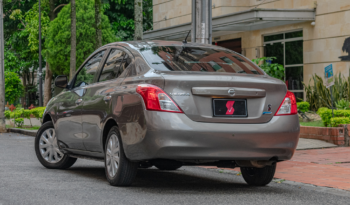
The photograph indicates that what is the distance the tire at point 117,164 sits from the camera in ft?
19.9

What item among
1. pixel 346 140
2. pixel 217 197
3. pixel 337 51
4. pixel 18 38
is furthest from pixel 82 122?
pixel 18 38

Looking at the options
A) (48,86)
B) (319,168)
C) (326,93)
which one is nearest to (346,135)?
(319,168)

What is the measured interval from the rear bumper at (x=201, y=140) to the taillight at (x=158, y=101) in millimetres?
53

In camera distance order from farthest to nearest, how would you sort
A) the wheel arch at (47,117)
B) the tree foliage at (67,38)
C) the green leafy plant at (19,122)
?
the tree foliage at (67,38) < the green leafy plant at (19,122) < the wheel arch at (47,117)

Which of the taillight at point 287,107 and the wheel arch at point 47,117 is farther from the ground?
the taillight at point 287,107

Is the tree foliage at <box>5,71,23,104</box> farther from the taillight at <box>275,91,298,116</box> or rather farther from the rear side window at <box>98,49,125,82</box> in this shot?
the taillight at <box>275,91,298,116</box>

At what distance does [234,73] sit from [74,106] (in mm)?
2352

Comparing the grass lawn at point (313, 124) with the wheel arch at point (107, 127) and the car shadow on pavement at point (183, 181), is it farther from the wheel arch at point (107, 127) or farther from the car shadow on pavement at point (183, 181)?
the wheel arch at point (107, 127)

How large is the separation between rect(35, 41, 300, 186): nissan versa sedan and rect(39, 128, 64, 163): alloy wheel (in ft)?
4.75

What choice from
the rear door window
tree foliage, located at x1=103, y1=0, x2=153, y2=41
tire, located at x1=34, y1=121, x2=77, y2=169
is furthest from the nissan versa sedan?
tree foliage, located at x1=103, y1=0, x2=153, y2=41

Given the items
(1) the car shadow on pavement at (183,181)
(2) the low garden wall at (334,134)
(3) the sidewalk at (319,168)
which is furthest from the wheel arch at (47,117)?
(2) the low garden wall at (334,134)

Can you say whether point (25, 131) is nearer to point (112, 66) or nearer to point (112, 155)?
point (112, 66)

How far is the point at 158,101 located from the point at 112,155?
1.09m

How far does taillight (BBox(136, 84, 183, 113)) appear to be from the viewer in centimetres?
552
